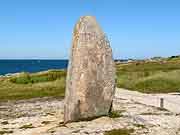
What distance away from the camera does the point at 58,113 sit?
1235 inches

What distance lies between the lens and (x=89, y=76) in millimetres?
25703

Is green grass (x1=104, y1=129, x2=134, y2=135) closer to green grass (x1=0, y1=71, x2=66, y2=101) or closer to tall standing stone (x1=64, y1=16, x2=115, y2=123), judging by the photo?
tall standing stone (x1=64, y1=16, x2=115, y2=123)

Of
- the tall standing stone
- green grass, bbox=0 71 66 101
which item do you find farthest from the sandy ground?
green grass, bbox=0 71 66 101

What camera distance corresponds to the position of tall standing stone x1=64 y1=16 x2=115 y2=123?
25750mm

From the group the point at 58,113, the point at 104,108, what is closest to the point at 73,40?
the point at 104,108

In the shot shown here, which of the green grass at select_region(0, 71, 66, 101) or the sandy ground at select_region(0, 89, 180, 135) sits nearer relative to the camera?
the sandy ground at select_region(0, 89, 180, 135)

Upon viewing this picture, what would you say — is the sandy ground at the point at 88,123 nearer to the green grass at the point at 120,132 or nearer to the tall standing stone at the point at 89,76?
the green grass at the point at 120,132

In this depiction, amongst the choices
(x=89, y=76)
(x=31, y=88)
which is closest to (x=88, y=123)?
(x=89, y=76)

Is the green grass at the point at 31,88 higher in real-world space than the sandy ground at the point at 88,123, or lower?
lower

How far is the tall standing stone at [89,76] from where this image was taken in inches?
1014

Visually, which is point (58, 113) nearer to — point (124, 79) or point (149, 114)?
point (149, 114)

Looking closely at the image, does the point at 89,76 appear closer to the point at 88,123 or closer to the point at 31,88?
the point at 88,123

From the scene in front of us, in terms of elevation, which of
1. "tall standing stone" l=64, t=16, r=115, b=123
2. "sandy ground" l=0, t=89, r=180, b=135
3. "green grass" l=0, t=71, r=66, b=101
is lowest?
"green grass" l=0, t=71, r=66, b=101

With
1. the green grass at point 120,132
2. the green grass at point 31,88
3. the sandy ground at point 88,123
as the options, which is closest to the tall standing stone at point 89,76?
the sandy ground at point 88,123
